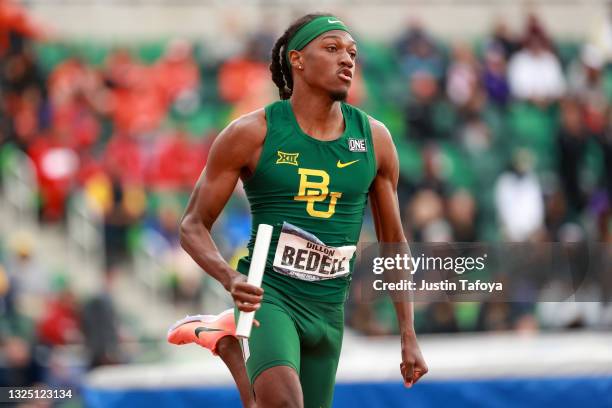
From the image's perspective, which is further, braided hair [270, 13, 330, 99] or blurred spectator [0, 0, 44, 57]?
blurred spectator [0, 0, 44, 57]

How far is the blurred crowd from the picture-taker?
44.9 feet

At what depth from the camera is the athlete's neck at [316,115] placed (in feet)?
19.3

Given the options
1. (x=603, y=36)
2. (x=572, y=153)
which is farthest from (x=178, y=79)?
(x=603, y=36)

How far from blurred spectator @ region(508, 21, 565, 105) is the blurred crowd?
0.02 metres

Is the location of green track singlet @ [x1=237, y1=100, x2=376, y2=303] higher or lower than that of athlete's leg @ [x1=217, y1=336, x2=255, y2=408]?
higher

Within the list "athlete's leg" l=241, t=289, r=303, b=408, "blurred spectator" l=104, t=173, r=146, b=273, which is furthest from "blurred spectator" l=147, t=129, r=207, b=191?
"athlete's leg" l=241, t=289, r=303, b=408

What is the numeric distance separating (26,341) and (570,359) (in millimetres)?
6204

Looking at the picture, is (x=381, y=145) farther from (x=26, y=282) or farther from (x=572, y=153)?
(x=572, y=153)

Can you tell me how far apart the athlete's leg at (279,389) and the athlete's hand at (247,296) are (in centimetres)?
33

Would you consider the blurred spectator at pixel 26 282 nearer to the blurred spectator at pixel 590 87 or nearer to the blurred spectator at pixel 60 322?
the blurred spectator at pixel 60 322

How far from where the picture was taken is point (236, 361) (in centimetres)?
602

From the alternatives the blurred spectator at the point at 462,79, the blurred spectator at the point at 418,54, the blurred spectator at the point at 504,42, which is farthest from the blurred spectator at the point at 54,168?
the blurred spectator at the point at 504,42

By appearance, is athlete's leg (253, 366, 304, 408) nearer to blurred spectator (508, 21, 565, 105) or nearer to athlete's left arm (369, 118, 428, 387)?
athlete's left arm (369, 118, 428, 387)

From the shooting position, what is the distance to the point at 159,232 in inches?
551
